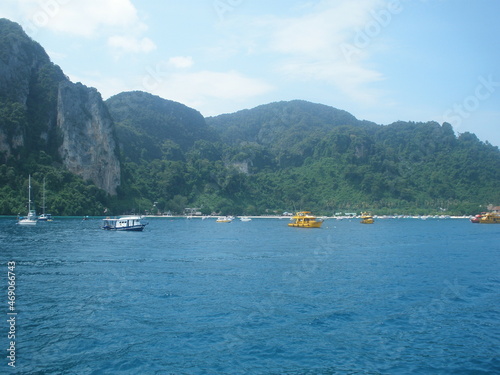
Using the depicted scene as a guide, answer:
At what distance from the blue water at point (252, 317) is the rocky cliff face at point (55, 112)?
305ft

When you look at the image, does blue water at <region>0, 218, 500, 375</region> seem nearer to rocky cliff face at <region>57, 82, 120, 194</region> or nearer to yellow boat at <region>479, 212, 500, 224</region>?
yellow boat at <region>479, 212, 500, 224</region>

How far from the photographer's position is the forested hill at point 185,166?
109 m

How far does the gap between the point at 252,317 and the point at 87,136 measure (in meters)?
118

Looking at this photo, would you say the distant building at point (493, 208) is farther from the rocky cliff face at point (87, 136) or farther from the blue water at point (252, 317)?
the rocky cliff face at point (87, 136)

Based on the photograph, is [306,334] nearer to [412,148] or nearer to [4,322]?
[4,322]

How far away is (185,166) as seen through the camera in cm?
16200

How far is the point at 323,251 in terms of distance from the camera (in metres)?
41.1

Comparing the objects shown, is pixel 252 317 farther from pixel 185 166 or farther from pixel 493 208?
pixel 185 166

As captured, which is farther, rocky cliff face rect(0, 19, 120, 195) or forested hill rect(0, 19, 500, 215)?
rocky cliff face rect(0, 19, 120, 195)

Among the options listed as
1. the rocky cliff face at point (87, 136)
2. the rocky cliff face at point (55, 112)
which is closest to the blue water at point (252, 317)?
the rocky cliff face at point (87, 136)

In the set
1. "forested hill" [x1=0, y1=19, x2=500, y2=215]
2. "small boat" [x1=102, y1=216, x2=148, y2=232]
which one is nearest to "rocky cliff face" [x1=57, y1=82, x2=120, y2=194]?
"forested hill" [x1=0, y1=19, x2=500, y2=215]

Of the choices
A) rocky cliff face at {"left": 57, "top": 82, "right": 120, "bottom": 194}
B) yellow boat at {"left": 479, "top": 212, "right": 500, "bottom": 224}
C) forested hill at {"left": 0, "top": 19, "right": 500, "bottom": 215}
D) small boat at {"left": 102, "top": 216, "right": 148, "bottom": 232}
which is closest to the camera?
small boat at {"left": 102, "top": 216, "right": 148, "bottom": 232}

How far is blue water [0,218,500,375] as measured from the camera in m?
13.4

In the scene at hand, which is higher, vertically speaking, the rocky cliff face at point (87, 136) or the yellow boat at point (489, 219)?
the rocky cliff face at point (87, 136)
